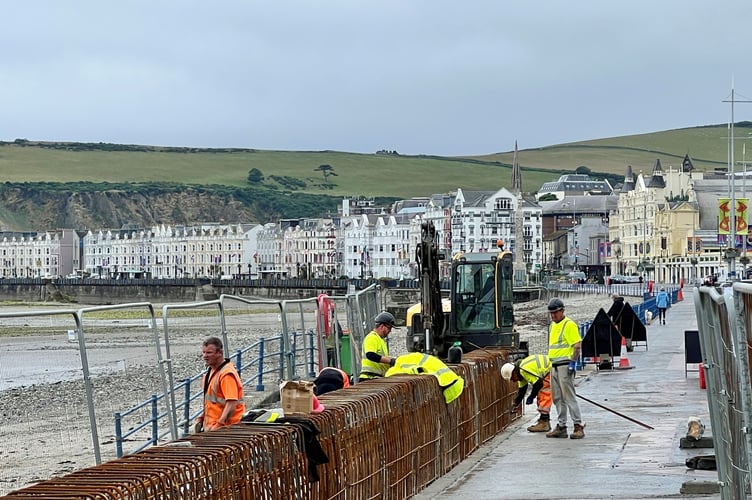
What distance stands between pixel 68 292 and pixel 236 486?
6999 inches

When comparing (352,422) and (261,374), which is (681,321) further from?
(352,422)

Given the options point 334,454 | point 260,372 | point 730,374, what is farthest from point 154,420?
point 730,374

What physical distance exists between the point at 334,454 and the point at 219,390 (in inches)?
44.3

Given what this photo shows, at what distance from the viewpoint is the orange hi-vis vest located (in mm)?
11391

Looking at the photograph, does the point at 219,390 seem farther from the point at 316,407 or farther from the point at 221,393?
the point at 316,407

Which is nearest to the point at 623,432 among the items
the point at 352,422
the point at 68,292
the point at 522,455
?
the point at 522,455

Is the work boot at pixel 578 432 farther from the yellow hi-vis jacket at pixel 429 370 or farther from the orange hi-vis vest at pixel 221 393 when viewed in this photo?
the orange hi-vis vest at pixel 221 393

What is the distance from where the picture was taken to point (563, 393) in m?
17.9

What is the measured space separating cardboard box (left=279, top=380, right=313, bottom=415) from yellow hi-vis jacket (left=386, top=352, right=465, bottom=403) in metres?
4.42

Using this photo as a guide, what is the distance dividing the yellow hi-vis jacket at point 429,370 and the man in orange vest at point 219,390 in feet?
13.2

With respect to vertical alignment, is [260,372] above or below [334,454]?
below

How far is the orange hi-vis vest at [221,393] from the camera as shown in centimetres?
1139

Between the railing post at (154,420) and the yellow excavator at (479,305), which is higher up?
the yellow excavator at (479,305)

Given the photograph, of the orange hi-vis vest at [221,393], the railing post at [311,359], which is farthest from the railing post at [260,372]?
the orange hi-vis vest at [221,393]
